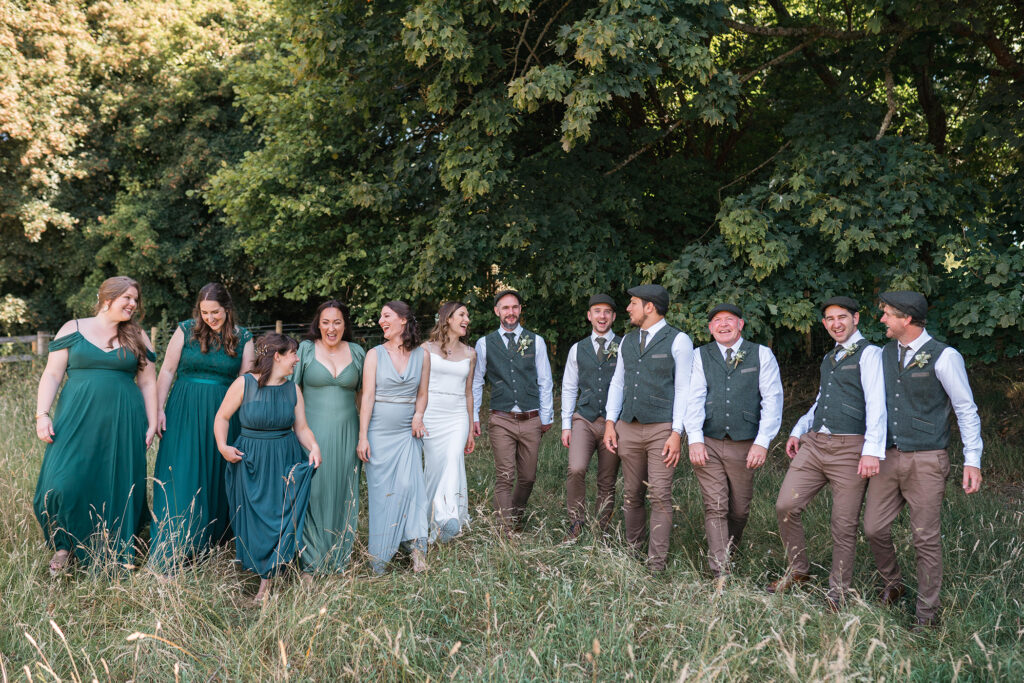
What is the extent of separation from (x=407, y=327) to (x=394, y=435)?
31.5 inches

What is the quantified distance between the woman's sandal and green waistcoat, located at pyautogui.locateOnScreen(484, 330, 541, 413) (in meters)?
3.21

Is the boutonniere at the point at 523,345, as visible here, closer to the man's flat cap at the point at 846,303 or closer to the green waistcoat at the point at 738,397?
the green waistcoat at the point at 738,397

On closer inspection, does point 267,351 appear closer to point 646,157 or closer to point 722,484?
point 722,484

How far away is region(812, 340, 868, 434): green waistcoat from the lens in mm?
5008

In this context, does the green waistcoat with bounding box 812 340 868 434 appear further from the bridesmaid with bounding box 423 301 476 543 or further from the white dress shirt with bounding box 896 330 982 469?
the bridesmaid with bounding box 423 301 476 543

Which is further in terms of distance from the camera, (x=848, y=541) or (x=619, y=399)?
(x=619, y=399)

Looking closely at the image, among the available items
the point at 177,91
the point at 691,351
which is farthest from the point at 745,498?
the point at 177,91

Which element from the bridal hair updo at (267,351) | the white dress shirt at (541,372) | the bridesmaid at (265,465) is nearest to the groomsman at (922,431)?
the white dress shirt at (541,372)

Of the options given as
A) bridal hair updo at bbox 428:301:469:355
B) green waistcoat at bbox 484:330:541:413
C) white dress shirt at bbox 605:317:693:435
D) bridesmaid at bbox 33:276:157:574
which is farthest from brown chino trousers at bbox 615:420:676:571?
bridesmaid at bbox 33:276:157:574

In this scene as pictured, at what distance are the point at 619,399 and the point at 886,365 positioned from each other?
183 centimetres

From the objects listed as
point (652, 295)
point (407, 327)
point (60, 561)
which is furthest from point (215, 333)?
point (652, 295)

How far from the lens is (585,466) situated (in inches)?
245

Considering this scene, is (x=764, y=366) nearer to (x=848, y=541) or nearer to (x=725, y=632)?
(x=848, y=541)

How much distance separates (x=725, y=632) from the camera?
3744mm
